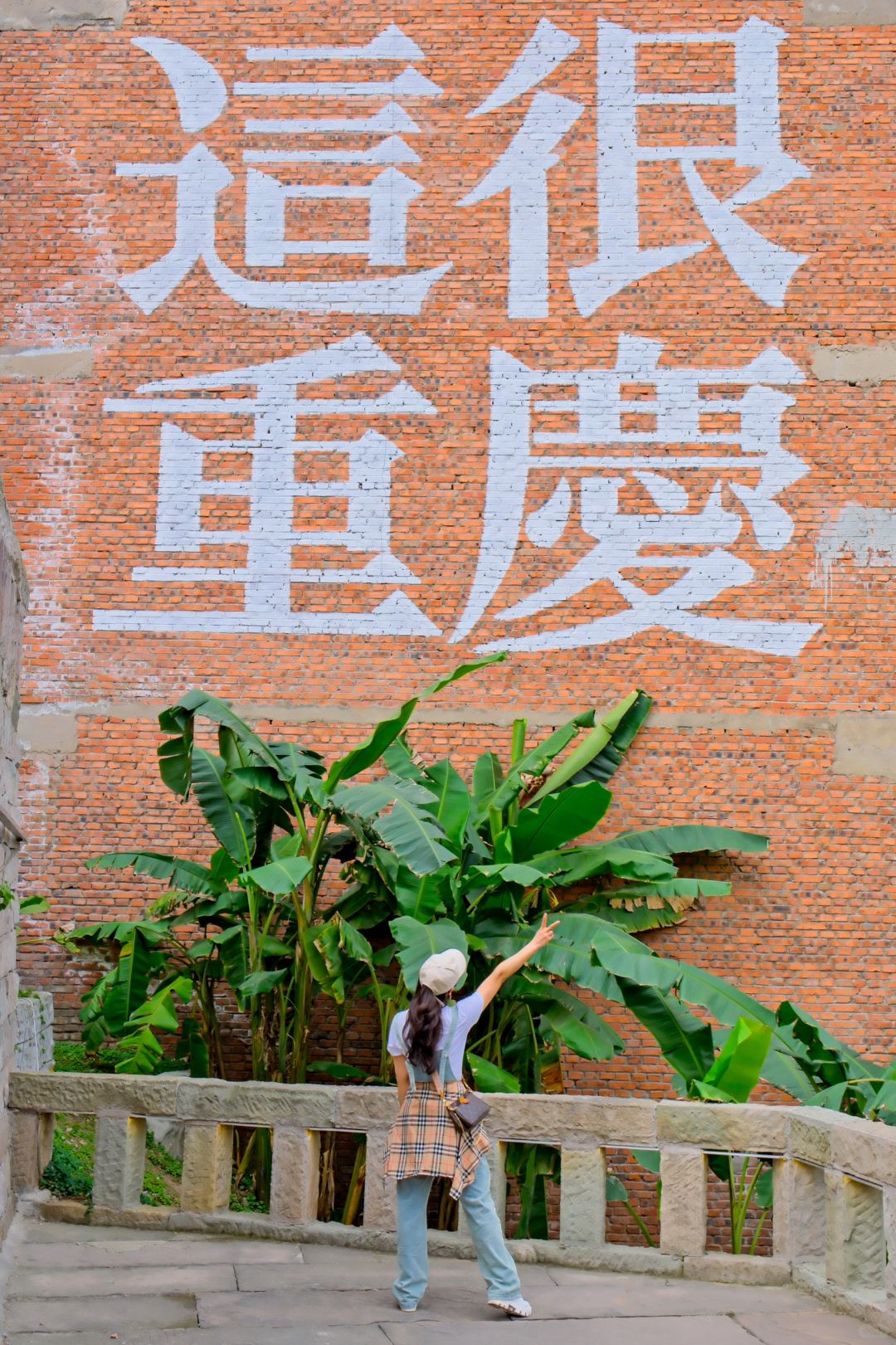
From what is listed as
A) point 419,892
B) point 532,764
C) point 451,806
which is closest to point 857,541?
point 532,764

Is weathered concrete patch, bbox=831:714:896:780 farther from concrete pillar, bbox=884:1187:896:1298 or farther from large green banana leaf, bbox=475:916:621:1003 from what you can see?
concrete pillar, bbox=884:1187:896:1298

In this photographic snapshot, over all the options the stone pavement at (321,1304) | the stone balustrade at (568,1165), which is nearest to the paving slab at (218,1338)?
the stone pavement at (321,1304)

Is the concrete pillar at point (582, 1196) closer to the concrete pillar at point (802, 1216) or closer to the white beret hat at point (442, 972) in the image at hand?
the concrete pillar at point (802, 1216)

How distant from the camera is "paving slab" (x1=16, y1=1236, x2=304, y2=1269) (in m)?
5.58

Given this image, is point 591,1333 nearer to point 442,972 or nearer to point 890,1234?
point 890,1234

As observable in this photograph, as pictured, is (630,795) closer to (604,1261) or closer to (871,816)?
(871,816)

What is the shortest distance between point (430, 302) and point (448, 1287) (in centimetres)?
813

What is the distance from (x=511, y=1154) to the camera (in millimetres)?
8242

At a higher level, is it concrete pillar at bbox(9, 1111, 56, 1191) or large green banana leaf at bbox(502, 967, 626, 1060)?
large green banana leaf at bbox(502, 967, 626, 1060)

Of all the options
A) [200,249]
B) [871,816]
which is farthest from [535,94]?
[871,816]

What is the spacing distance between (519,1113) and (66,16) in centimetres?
1025

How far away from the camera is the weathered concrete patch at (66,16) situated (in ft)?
38.6

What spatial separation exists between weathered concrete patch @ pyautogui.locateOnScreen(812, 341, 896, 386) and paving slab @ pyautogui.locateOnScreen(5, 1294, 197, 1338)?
346 inches

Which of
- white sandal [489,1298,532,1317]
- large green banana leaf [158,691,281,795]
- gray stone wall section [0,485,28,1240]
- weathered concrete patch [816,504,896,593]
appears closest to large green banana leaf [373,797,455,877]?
large green banana leaf [158,691,281,795]
